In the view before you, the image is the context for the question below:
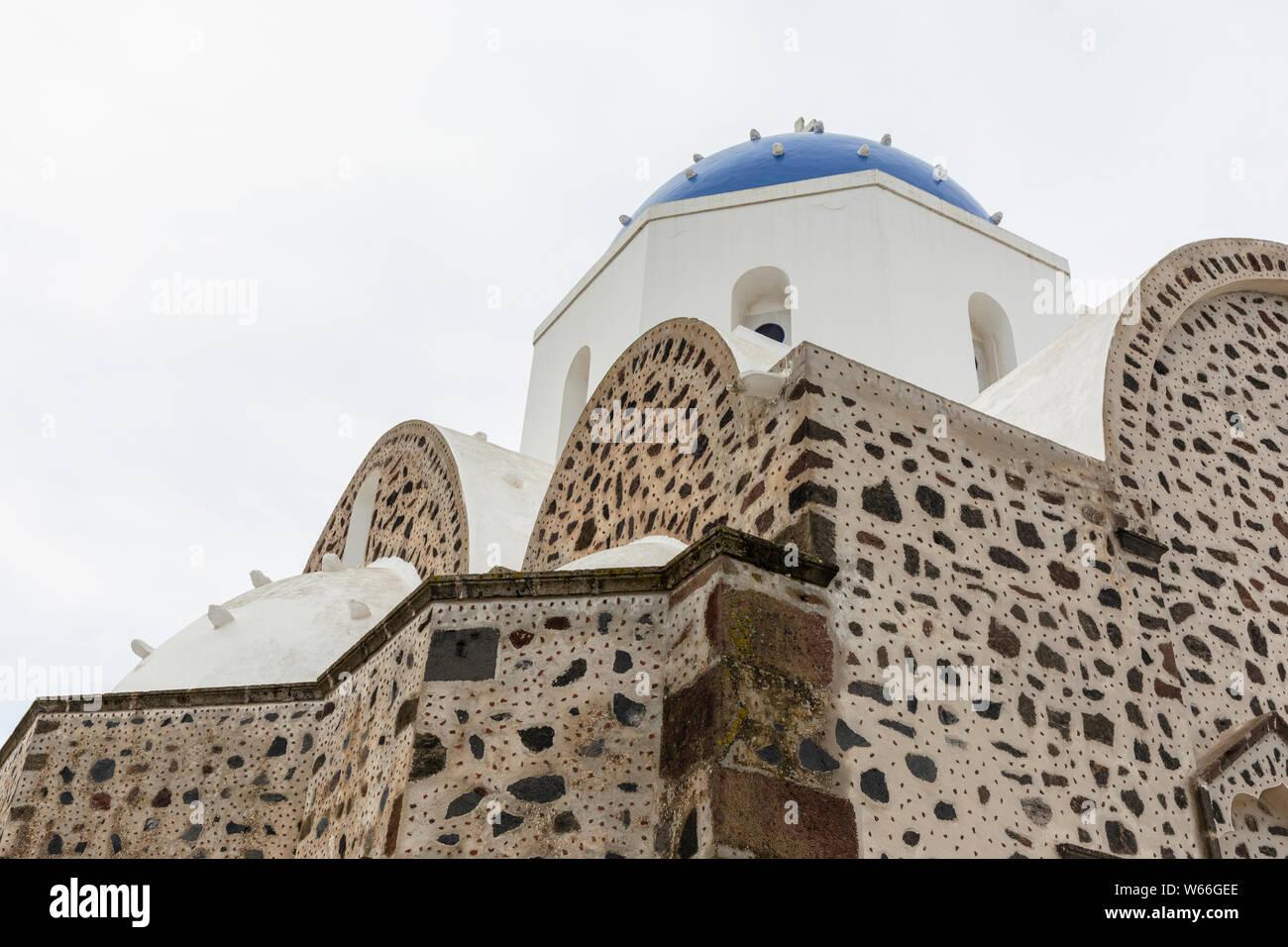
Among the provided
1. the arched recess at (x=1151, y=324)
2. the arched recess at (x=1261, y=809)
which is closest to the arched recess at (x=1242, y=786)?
the arched recess at (x=1261, y=809)

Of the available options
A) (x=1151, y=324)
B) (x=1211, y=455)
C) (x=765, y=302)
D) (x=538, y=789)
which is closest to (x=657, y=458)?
(x=538, y=789)

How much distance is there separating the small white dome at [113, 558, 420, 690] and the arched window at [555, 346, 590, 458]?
4659mm

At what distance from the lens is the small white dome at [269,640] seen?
7.42m

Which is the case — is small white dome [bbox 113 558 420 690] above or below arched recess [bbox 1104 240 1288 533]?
below

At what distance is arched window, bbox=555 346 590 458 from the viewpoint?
42.5 feet

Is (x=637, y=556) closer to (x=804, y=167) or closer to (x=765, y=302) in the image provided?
(x=765, y=302)

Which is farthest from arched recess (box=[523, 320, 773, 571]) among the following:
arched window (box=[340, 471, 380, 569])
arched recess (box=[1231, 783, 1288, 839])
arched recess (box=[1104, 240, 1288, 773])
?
arched window (box=[340, 471, 380, 569])

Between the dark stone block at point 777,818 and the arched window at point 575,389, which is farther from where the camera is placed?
the arched window at point 575,389

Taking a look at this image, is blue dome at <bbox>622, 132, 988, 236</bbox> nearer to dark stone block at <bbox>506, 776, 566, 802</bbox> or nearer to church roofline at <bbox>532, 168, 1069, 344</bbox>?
church roofline at <bbox>532, 168, 1069, 344</bbox>

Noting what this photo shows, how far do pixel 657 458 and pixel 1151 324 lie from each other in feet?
9.83

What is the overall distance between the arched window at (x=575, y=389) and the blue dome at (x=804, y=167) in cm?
162

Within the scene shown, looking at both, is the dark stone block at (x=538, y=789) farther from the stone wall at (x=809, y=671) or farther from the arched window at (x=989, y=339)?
the arched window at (x=989, y=339)

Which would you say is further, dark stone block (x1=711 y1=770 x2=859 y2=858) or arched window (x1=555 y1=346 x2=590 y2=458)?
arched window (x1=555 y1=346 x2=590 y2=458)

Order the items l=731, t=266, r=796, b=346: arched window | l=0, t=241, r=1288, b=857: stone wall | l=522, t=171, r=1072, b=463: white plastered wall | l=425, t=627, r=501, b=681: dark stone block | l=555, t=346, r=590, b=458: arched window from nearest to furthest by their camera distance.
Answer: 1. l=0, t=241, r=1288, b=857: stone wall
2. l=425, t=627, r=501, b=681: dark stone block
3. l=522, t=171, r=1072, b=463: white plastered wall
4. l=731, t=266, r=796, b=346: arched window
5. l=555, t=346, r=590, b=458: arched window
